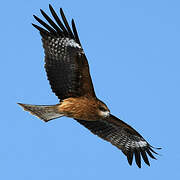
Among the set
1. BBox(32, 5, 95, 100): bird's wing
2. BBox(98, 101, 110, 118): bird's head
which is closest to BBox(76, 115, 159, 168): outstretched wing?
BBox(98, 101, 110, 118): bird's head

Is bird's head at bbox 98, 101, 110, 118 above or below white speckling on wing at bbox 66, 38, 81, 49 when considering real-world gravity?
below

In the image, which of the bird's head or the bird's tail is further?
the bird's head

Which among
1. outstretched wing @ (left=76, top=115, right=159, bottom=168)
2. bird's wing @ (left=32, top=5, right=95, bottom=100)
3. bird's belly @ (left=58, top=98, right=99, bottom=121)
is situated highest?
bird's wing @ (left=32, top=5, right=95, bottom=100)

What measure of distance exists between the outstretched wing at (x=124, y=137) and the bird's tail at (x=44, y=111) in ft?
4.19

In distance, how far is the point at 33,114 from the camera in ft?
34.0

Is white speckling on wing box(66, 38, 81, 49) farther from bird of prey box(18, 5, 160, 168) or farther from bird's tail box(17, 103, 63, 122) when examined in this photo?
bird's tail box(17, 103, 63, 122)

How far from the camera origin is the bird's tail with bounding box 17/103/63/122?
33.9ft

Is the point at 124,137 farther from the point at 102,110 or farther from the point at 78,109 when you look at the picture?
the point at 78,109

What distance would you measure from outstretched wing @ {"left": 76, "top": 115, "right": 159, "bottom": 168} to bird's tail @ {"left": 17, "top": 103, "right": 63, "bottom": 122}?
1277 mm

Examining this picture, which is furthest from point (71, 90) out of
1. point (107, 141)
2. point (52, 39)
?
point (107, 141)

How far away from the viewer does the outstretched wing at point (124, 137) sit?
11.8 metres

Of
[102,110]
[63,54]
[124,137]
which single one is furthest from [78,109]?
[124,137]

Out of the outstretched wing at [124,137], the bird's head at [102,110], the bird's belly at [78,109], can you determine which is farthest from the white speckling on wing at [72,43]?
the outstretched wing at [124,137]

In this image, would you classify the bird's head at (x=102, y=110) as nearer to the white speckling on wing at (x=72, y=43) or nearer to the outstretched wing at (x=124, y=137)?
the outstretched wing at (x=124, y=137)
